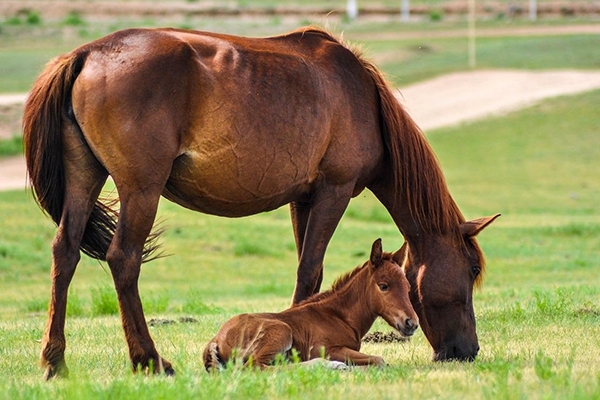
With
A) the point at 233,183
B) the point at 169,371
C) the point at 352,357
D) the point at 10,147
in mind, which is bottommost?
the point at 10,147

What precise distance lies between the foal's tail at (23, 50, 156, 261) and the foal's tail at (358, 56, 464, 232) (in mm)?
2345

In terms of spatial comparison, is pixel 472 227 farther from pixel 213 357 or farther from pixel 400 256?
pixel 213 357

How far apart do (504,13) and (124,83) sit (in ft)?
166

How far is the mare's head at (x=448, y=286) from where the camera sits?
7.99 m

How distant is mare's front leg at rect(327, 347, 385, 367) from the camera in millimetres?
7254

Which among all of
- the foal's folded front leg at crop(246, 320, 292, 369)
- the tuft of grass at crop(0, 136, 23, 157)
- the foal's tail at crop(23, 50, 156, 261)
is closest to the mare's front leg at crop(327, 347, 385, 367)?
the foal's folded front leg at crop(246, 320, 292, 369)

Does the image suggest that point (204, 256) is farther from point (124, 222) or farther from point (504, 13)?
point (504, 13)

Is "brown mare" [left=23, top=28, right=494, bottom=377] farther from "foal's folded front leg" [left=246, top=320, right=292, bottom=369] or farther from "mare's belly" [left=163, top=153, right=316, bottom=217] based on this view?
"foal's folded front leg" [left=246, top=320, right=292, bottom=369]

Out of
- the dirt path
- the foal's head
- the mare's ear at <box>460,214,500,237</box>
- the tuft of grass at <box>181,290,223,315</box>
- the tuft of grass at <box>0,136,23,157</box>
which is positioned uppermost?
the mare's ear at <box>460,214,500,237</box>

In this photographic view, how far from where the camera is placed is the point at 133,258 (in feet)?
23.3

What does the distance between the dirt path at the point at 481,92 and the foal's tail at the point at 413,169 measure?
23711 millimetres

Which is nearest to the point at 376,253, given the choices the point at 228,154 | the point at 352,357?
the point at 352,357

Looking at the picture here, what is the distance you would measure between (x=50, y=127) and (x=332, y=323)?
7.64 feet

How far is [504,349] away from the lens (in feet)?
26.7
